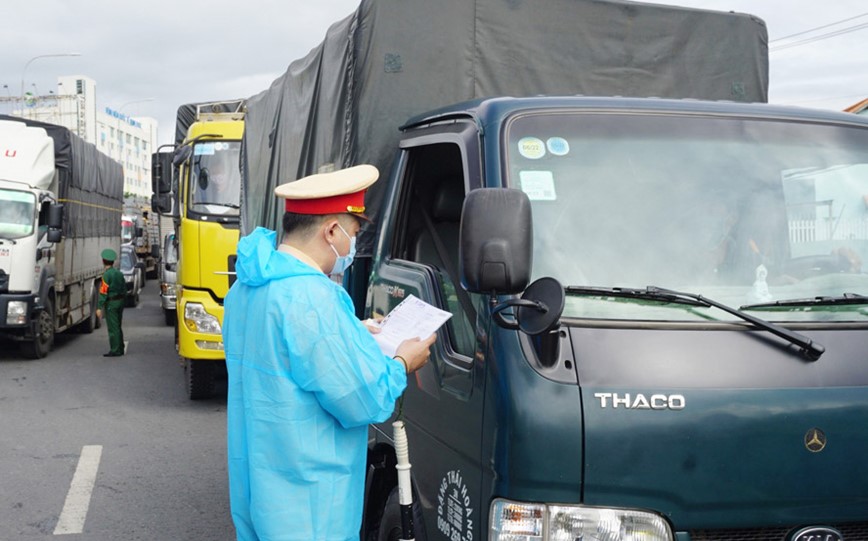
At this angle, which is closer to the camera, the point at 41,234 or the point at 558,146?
the point at 558,146

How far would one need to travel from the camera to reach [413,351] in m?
2.93

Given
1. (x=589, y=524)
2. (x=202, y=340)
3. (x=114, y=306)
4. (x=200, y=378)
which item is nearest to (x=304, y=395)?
(x=589, y=524)

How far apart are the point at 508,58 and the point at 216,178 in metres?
6.61

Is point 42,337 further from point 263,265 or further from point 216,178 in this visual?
point 263,265

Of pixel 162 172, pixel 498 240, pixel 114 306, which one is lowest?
pixel 114 306

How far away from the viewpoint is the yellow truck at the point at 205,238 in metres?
10.1

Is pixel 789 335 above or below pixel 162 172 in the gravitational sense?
below

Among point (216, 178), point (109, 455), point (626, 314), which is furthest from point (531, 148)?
point (216, 178)

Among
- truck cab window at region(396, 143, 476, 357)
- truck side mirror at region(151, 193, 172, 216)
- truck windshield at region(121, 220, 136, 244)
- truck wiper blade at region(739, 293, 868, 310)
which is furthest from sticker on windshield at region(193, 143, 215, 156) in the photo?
truck windshield at region(121, 220, 136, 244)

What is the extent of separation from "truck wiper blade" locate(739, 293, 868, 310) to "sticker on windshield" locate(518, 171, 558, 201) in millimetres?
712

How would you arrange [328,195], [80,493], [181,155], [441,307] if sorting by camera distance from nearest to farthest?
[328,195], [441,307], [80,493], [181,155]

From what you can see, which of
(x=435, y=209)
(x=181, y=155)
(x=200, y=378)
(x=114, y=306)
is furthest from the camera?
(x=114, y=306)

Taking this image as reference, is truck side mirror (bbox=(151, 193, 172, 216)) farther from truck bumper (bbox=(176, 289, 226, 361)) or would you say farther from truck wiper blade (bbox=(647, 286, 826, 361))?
truck wiper blade (bbox=(647, 286, 826, 361))

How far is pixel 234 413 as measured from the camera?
2.95 meters
